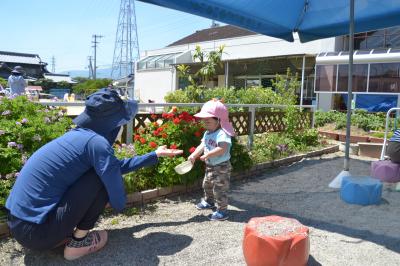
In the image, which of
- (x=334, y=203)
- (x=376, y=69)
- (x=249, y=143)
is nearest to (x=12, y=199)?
(x=334, y=203)

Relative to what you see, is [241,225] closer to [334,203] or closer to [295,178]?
[334,203]

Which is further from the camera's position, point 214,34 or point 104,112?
point 214,34

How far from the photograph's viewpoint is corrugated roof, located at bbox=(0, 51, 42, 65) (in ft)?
128

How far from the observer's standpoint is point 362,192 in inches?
178

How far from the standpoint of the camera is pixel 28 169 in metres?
2.82

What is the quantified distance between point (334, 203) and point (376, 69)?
11.4m

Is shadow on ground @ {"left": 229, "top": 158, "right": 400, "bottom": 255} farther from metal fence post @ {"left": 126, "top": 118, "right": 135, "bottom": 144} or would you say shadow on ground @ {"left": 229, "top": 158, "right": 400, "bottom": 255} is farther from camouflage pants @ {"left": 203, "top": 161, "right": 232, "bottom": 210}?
metal fence post @ {"left": 126, "top": 118, "right": 135, "bottom": 144}

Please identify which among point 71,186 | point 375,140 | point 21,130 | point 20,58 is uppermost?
point 20,58

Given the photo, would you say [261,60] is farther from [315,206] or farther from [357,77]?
[315,206]

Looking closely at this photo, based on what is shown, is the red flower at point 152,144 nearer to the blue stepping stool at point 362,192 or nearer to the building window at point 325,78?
the blue stepping stool at point 362,192

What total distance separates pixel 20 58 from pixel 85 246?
42.8 m

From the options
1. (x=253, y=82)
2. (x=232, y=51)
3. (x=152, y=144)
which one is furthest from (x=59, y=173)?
(x=232, y=51)

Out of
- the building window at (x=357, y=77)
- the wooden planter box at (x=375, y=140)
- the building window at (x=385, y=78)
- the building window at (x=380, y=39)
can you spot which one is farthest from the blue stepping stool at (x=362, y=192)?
the building window at (x=380, y=39)

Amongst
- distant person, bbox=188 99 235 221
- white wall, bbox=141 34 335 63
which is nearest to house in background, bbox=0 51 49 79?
white wall, bbox=141 34 335 63
